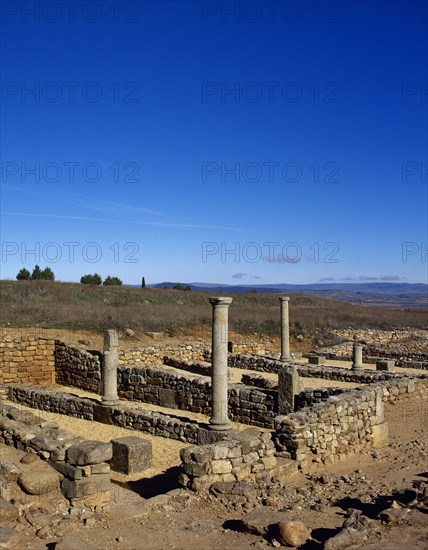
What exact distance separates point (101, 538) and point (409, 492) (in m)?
3.74

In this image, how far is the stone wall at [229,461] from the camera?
7.88 m

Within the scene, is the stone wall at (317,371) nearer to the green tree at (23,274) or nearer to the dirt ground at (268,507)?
the dirt ground at (268,507)

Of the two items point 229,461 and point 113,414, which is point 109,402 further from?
point 229,461

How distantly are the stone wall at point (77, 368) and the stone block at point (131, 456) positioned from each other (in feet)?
26.1

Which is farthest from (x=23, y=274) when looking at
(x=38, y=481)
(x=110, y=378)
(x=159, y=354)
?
(x=38, y=481)

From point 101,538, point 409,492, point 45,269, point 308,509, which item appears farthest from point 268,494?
point 45,269

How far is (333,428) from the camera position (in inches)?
407

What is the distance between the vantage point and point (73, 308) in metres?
30.0

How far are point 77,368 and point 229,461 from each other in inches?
435

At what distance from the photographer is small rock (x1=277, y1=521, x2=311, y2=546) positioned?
5.88 metres

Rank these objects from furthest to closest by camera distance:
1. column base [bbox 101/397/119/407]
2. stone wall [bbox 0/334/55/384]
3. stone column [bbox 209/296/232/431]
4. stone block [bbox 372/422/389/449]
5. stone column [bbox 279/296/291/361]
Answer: stone column [bbox 279/296/291/361], stone wall [bbox 0/334/55/384], column base [bbox 101/397/119/407], stone block [bbox 372/422/389/449], stone column [bbox 209/296/232/431]

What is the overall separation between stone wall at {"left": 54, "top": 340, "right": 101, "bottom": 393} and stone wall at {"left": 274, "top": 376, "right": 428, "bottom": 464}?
890cm

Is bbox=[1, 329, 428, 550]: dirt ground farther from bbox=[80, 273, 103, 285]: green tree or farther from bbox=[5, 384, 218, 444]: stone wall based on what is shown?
bbox=[80, 273, 103, 285]: green tree

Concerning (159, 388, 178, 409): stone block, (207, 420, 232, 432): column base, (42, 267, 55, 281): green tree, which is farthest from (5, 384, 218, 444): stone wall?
(42, 267, 55, 281): green tree
